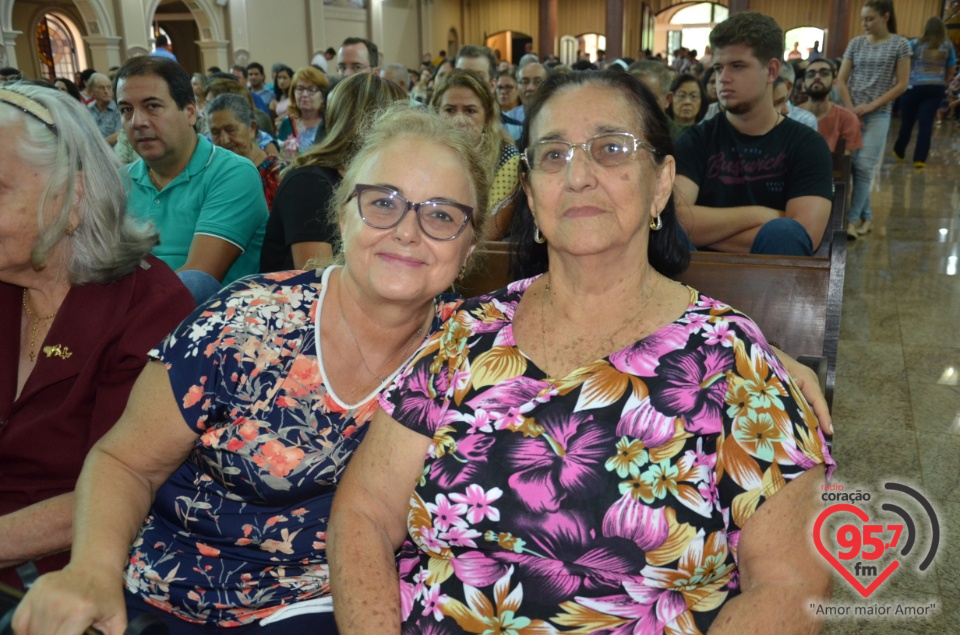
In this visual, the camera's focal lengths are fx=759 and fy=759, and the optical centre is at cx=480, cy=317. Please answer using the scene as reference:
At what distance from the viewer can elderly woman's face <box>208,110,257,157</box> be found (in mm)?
4438

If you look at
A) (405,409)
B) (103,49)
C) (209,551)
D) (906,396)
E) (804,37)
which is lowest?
(906,396)

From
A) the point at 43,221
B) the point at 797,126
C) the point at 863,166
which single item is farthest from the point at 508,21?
the point at 43,221

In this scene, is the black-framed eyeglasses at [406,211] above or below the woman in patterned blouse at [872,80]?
below

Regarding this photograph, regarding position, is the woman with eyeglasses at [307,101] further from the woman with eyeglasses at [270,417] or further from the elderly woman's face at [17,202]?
the woman with eyeglasses at [270,417]

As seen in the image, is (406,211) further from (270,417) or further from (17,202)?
(17,202)

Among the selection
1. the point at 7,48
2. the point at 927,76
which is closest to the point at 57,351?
the point at 927,76

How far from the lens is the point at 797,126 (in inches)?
119

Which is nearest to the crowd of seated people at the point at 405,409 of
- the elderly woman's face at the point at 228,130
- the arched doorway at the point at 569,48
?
the elderly woman's face at the point at 228,130

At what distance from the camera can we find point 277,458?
1.39 metres

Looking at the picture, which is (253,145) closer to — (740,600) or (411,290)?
(411,290)

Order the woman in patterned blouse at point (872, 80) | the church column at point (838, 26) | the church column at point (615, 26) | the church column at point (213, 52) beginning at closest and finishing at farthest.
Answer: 1. the woman in patterned blouse at point (872, 80)
2. the church column at point (213, 52)
3. the church column at point (615, 26)
4. the church column at point (838, 26)

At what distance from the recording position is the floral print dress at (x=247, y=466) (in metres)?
1.39

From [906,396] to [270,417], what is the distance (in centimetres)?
306

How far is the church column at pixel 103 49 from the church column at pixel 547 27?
14535 mm
